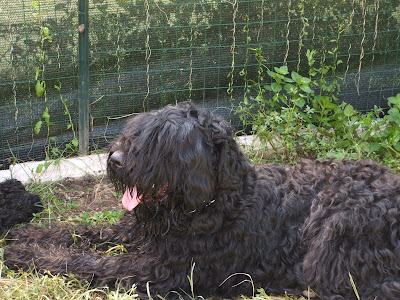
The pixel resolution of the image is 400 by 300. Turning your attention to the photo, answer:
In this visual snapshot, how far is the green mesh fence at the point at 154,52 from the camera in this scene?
5.43m

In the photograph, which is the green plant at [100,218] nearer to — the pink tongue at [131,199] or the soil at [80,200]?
the soil at [80,200]

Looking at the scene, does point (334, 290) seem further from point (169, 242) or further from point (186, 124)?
point (186, 124)

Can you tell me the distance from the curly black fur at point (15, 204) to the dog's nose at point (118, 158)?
4.87ft

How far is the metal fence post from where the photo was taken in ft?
17.6

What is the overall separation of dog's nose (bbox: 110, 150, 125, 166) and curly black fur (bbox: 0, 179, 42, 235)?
1.48m

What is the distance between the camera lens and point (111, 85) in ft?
19.0

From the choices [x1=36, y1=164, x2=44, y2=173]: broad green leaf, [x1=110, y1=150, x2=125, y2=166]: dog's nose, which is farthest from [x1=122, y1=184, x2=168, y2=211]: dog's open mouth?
[x1=36, y1=164, x2=44, y2=173]: broad green leaf

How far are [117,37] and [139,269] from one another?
2.80m

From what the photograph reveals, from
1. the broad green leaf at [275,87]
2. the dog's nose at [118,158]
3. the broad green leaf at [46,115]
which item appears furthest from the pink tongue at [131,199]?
the broad green leaf at [275,87]

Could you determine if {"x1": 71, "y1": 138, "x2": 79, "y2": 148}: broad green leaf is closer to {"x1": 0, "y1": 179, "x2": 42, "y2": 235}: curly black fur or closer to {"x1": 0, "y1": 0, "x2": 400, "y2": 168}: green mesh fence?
{"x1": 0, "y1": 0, "x2": 400, "y2": 168}: green mesh fence

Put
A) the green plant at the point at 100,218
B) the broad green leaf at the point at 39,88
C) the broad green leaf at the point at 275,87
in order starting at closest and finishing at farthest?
the green plant at the point at 100,218
the broad green leaf at the point at 39,88
the broad green leaf at the point at 275,87

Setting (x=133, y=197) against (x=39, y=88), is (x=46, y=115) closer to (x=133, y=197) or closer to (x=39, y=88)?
(x=39, y=88)

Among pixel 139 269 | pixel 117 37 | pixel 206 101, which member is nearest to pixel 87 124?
pixel 117 37

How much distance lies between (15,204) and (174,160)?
6.31 ft
